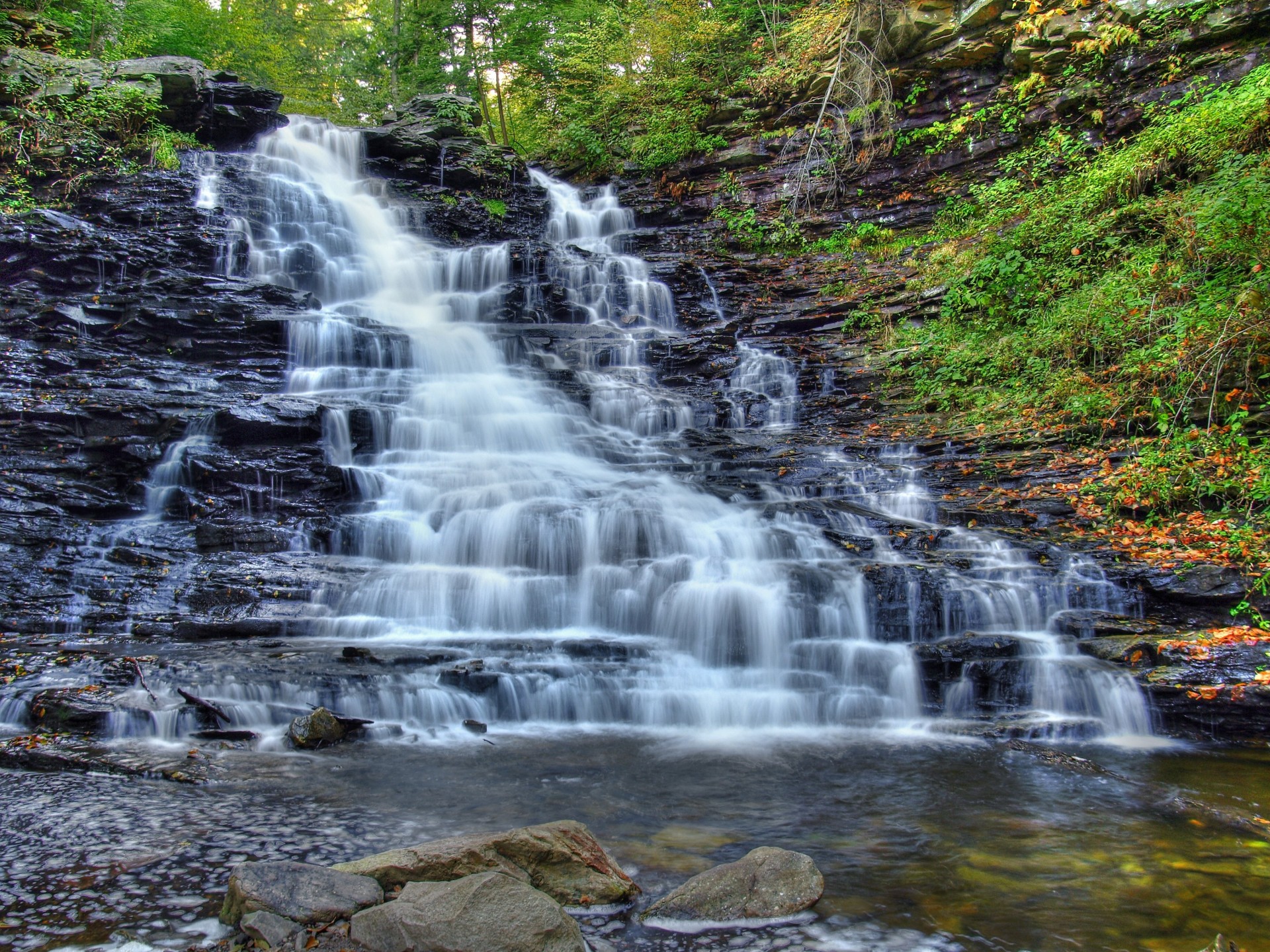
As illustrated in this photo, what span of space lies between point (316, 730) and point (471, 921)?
129 inches

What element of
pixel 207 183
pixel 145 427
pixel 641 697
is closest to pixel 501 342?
pixel 145 427

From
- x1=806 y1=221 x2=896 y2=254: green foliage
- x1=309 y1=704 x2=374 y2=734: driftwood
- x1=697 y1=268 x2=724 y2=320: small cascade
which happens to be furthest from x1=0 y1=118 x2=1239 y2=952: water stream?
x1=806 y1=221 x2=896 y2=254: green foliage

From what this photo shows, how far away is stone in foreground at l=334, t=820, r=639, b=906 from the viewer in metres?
2.91

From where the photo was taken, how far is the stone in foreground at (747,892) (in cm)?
297

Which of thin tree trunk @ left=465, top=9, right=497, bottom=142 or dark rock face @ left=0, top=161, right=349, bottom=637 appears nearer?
dark rock face @ left=0, top=161, right=349, bottom=637

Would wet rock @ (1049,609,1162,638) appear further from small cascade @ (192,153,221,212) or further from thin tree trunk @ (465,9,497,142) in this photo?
thin tree trunk @ (465,9,497,142)

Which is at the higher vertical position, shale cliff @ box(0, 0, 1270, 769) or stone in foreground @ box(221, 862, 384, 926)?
shale cliff @ box(0, 0, 1270, 769)

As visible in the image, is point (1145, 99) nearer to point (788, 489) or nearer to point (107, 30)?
point (788, 489)

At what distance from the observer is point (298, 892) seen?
2.71m

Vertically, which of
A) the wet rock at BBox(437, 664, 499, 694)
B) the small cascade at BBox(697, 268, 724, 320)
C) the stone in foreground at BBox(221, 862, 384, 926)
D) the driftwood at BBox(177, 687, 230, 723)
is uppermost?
the small cascade at BBox(697, 268, 724, 320)

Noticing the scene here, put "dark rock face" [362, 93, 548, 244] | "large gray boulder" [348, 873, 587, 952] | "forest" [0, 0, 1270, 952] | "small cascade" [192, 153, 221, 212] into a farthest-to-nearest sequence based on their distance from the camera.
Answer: "dark rock face" [362, 93, 548, 244] < "small cascade" [192, 153, 221, 212] < "forest" [0, 0, 1270, 952] < "large gray boulder" [348, 873, 587, 952]

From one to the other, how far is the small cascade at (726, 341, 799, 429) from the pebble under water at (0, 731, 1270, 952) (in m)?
7.94

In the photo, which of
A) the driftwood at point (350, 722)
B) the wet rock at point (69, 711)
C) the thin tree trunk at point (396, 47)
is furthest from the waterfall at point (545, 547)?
the thin tree trunk at point (396, 47)

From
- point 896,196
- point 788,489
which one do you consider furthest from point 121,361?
point 896,196
